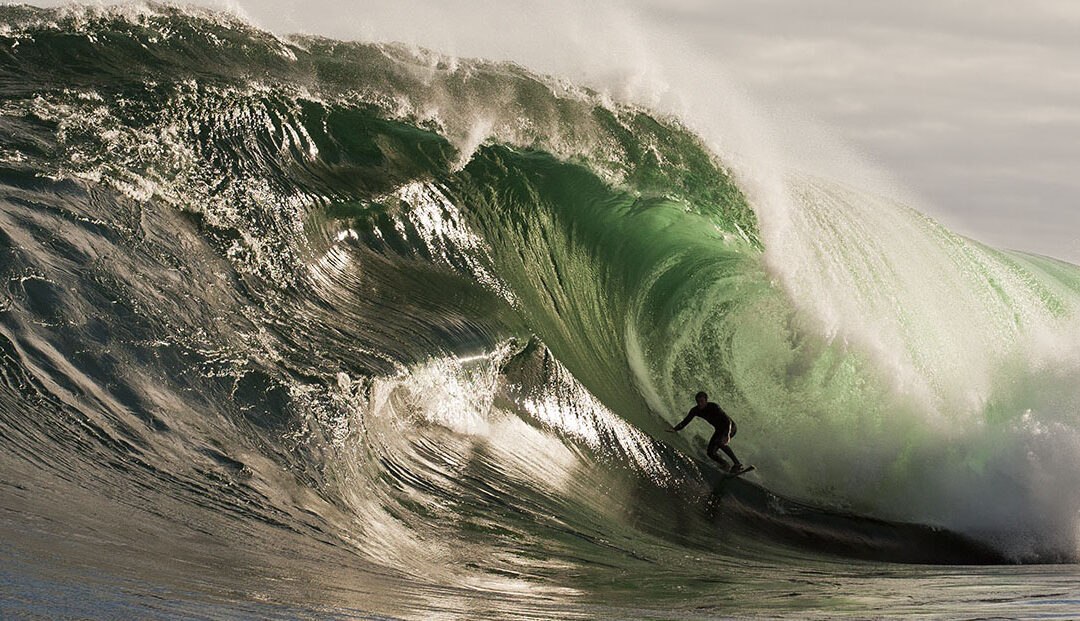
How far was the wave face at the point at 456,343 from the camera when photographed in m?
6.01

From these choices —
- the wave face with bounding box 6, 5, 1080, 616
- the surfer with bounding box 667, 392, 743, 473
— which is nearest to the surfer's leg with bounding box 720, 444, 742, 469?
the surfer with bounding box 667, 392, 743, 473

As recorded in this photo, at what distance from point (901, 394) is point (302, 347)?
5.74m

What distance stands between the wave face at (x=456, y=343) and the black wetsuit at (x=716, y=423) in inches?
9.3

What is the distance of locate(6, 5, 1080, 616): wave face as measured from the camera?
6012mm

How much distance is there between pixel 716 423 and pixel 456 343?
7.30 feet

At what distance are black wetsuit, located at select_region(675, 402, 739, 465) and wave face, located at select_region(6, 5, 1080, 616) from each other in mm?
236

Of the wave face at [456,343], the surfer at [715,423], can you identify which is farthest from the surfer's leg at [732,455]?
the wave face at [456,343]

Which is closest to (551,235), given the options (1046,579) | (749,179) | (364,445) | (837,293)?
(749,179)

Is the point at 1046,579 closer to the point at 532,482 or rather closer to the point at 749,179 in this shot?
the point at 532,482

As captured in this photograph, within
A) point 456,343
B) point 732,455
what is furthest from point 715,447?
point 456,343

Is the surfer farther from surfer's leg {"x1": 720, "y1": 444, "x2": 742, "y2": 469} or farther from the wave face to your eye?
the wave face

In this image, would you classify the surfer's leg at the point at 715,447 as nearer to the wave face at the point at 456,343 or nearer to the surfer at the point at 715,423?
the surfer at the point at 715,423

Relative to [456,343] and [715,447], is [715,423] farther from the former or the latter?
[456,343]

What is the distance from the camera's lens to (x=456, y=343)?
843 centimetres
